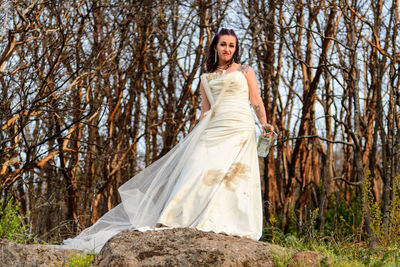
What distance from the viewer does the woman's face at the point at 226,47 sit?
4.89m

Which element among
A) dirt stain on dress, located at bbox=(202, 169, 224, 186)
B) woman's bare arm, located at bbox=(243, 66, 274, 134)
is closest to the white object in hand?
woman's bare arm, located at bbox=(243, 66, 274, 134)

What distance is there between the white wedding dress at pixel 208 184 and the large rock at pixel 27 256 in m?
0.55

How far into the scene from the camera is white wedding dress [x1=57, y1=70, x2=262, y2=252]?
14.1 feet

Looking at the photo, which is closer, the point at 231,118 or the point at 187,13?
the point at 231,118

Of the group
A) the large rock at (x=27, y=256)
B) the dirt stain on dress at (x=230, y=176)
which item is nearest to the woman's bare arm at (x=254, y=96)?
the dirt stain on dress at (x=230, y=176)

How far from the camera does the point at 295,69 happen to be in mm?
10906

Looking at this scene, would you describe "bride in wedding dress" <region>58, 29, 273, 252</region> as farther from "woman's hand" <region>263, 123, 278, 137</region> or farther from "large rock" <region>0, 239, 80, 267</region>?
"large rock" <region>0, 239, 80, 267</region>

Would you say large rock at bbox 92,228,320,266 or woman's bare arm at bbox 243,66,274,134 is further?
woman's bare arm at bbox 243,66,274,134

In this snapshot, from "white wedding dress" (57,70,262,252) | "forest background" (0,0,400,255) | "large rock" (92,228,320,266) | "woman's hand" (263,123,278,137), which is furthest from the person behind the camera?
"forest background" (0,0,400,255)

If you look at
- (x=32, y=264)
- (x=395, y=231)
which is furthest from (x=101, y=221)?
(x=395, y=231)

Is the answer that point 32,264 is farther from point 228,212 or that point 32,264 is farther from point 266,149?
point 266,149

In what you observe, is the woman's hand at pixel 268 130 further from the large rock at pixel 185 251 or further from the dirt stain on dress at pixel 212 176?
the large rock at pixel 185 251

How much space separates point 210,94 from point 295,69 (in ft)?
21.1

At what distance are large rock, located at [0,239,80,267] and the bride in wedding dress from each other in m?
0.50
